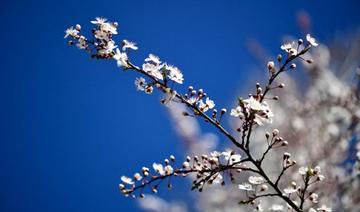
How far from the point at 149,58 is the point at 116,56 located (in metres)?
0.33

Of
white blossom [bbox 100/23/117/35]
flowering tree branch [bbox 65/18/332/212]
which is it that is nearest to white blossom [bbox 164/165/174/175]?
flowering tree branch [bbox 65/18/332/212]

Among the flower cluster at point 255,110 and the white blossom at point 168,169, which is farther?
the white blossom at point 168,169

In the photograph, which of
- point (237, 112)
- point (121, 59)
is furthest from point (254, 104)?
point (121, 59)

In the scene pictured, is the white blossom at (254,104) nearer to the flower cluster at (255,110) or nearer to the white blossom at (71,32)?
the flower cluster at (255,110)

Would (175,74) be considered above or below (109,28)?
below

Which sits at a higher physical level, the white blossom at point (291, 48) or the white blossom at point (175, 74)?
the white blossom at point (291, 48)

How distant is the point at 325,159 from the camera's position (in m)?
6.03

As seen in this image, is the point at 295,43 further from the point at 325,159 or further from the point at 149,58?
the point at 325,159

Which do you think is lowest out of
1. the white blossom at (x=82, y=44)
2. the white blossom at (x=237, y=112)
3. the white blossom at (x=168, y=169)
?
the white blossom at (x=168, y=169)

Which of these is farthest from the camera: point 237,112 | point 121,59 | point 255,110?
point 121,59

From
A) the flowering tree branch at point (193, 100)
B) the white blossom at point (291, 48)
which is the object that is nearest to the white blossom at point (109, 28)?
the flowering tree branch at point (193, 100)

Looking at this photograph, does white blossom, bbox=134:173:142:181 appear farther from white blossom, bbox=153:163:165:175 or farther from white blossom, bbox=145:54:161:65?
white blossom, bbox=145:54:161:65

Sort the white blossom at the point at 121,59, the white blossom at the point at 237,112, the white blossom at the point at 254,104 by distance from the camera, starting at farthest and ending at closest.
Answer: the white blossom at the point at 121,59
the white blossom at the point at 237,112
the white blossom at the point at 254,104

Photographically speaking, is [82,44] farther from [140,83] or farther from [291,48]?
[291,48]
